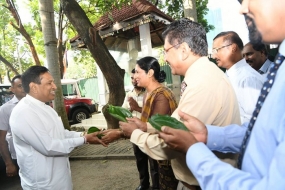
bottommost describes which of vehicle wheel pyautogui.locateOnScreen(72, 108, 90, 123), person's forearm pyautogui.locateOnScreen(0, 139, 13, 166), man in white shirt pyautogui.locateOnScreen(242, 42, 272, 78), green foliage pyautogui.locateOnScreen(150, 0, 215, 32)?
vehicle wheel pyautogui.locateOnScreen(72, 108, 90, 123)

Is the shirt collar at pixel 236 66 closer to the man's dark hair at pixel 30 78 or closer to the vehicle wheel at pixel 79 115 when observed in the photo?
the man's dark hair at pixel 30 78

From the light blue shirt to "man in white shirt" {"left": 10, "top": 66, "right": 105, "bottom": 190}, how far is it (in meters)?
1.75

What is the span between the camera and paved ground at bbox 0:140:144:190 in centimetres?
434

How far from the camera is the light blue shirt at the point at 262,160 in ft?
2.20

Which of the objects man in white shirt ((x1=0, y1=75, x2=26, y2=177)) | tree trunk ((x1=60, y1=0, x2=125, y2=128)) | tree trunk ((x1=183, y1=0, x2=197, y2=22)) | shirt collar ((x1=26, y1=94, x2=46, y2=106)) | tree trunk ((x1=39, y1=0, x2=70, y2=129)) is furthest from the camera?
tree trunk ((x1=60, y1=0, x2=125, y2=128))

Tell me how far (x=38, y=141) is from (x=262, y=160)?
198 cm

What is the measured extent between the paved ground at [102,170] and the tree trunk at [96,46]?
4.21ft

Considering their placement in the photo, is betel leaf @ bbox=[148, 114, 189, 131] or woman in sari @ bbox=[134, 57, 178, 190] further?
woman in sari @ bbox=[134, 57, 178, 190]

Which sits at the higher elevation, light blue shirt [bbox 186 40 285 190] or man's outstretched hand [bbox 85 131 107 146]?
light blue shirt [bbox 186 40 285 190]

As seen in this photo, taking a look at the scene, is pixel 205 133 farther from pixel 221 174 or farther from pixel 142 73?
pixel 142 73

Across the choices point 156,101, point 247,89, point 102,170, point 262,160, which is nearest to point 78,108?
point 102,170

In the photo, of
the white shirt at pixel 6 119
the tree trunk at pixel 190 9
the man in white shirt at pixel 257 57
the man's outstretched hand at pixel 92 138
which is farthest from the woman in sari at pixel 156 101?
the tree trunk at pixel 190 9

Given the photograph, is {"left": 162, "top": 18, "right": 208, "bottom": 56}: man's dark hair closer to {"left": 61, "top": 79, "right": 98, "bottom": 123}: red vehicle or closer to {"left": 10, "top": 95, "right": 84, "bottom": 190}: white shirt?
{"left": 10, "top": 95, "right": 84, "bottom": 190}: white shirt

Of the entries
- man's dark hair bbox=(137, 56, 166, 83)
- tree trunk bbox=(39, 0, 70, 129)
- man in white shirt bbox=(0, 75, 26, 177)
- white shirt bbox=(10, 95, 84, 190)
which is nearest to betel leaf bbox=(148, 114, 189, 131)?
white shirt bbox=(10, 95, 84, 190)
